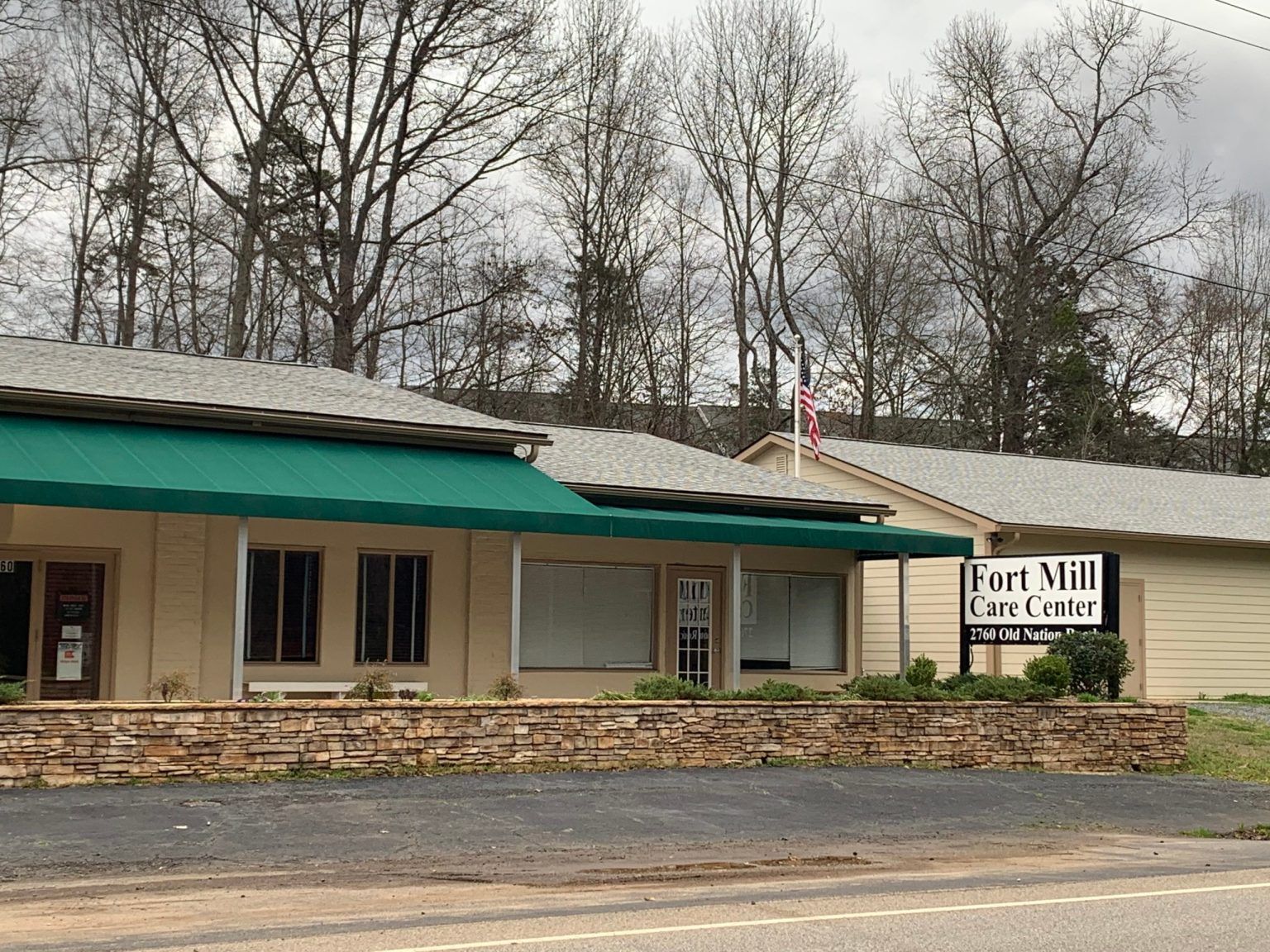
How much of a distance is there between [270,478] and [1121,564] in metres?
16.2

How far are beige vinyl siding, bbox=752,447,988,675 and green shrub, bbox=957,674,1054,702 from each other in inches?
261

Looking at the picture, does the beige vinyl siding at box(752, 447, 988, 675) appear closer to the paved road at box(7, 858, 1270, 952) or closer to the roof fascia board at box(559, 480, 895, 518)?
the roof fascia board at box(559, 480, 895, 518)

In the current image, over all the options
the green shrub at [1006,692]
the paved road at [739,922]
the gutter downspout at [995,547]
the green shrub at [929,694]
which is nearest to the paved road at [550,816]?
the green shrub at [929,694]

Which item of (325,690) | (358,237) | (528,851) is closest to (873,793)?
(528,851)

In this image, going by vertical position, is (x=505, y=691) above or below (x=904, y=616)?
below

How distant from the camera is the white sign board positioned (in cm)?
1884

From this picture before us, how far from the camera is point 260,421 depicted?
706 inches

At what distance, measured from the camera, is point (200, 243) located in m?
36.4

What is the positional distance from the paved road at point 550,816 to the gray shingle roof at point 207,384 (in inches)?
232

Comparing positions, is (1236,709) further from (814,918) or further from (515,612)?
(814,918)

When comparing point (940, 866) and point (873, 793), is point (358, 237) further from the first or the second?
point (940, 866)

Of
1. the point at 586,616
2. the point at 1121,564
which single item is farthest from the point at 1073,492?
the point at 586,616

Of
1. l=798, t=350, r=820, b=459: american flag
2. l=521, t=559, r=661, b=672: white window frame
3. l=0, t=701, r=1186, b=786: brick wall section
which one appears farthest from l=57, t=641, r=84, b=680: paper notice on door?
l=798, t=350, r=820, b=459: american flag

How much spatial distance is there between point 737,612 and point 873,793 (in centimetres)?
460
